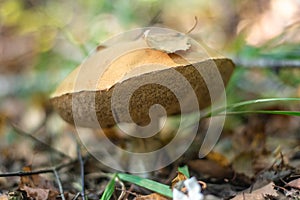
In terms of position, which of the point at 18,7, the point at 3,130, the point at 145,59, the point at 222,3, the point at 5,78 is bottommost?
the point at 3,130

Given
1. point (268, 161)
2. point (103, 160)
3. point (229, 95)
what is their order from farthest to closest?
point (229, 95) < point (103, 160) < point (268, 161)

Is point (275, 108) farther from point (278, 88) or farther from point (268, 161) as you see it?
point (268, 161)

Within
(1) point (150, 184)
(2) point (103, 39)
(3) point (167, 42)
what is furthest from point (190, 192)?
(2) point (103, 39)

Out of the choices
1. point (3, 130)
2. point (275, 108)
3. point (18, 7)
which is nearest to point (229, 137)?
point (275, 108)

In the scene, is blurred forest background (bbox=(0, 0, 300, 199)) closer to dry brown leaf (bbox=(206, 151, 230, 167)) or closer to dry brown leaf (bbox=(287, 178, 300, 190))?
dry brown leaf (bbox=(206, 151, 230, 167))

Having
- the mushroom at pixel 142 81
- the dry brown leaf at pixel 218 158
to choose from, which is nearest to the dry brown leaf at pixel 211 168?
the dry brown leaf at pixel 218 158

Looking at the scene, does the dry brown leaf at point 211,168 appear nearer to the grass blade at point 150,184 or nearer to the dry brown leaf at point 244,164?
the dry brown leaf at point 244,164

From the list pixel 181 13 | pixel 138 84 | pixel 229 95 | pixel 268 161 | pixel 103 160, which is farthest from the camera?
pixel 181 13

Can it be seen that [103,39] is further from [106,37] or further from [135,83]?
[135,83]
